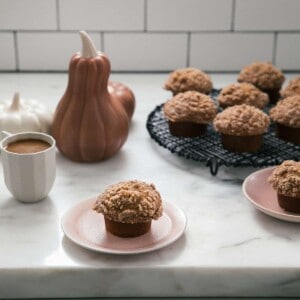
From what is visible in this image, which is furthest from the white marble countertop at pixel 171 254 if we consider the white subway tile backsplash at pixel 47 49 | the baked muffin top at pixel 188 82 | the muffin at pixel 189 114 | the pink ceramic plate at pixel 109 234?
the white subway tile backsplash at pixel 47 49

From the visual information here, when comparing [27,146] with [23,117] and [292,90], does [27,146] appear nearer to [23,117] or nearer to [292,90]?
[23,117]

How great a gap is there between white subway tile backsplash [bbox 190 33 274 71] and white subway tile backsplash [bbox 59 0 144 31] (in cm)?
15

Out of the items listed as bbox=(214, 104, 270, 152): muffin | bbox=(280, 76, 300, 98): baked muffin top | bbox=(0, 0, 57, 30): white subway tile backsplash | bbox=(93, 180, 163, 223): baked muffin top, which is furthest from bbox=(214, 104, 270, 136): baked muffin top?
bbox=(0, 0, 57, 30): white subway tile backsplash

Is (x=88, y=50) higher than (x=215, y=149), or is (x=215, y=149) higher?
(x=88, y=50)

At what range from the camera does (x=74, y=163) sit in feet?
3.41

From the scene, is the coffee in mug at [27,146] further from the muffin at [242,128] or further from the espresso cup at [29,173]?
the muffin at [242,128]

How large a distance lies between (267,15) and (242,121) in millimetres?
522

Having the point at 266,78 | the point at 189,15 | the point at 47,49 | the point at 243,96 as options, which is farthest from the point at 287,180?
the point at 47,49

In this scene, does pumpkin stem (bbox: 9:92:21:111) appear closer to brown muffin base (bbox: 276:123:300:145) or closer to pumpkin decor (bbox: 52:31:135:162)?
pumpkin decor (bbox: 52:31:135:162)

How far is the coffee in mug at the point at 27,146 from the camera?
90 centimetres

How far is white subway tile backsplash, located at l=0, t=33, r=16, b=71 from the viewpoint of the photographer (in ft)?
4.83

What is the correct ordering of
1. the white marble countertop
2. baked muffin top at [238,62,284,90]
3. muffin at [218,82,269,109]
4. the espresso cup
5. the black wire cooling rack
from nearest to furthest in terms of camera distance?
1. the white marble countertop
2. the espresso cup
3. the black wire cooling rack
4. muffin at [218,82,269,109]
5. baked muffin top at [238,62,284,90]

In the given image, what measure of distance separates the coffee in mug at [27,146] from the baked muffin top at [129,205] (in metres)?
0.16

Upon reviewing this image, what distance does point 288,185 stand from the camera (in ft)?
2.72
